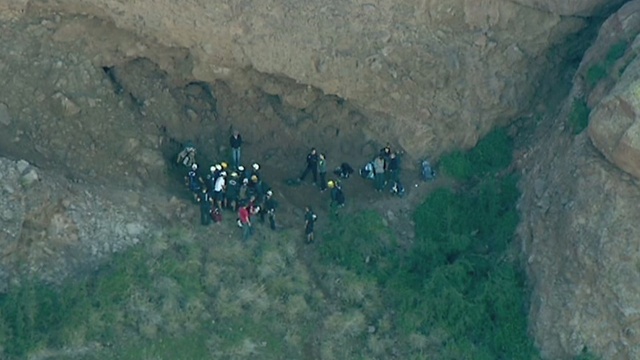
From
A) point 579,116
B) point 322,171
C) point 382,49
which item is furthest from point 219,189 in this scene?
point 579,116

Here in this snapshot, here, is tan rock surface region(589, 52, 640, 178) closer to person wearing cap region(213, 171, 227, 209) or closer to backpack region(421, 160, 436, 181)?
backpack region(421, 160, 436, 181)

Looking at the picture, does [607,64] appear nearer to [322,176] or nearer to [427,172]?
[427,172]

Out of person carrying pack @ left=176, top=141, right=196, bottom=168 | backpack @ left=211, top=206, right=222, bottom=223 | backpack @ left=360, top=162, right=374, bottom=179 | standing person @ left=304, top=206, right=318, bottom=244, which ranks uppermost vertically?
person carrying pack @ left=176, top=141, right=196, bottom=168

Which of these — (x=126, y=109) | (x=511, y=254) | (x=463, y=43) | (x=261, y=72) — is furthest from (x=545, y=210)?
(x=126, y=109)

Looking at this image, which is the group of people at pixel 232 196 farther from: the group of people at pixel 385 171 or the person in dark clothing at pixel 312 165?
the group of people at pixel 385 171

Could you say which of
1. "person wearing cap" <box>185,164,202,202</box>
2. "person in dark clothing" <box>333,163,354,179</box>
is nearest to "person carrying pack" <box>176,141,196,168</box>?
"person wearing cap" <box>185,164,202,202</box>

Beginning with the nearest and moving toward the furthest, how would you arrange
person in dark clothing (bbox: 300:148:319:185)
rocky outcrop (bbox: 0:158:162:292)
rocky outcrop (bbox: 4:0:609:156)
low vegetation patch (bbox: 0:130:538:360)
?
1. low vegetation patch (bbox: 0:130:538:360)
2. rocky outcrop (bbox: 0:158:162:292)
3. rocky outcrop (bbox: 4:0:609:156)
4. person in dark clothing (bbox: 300:148:319:185)

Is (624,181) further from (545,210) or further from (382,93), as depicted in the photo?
(382,93)
